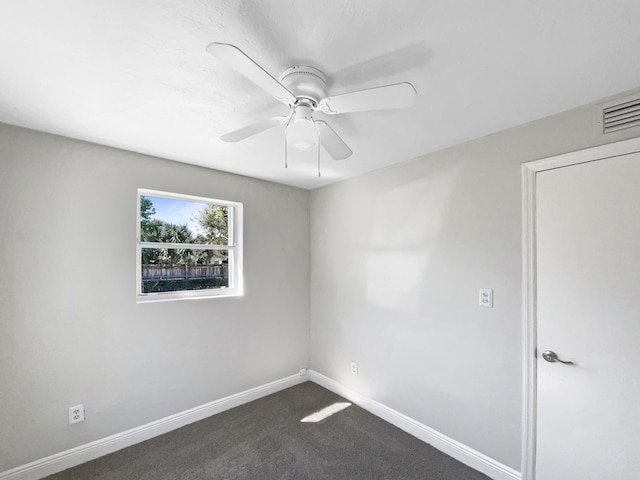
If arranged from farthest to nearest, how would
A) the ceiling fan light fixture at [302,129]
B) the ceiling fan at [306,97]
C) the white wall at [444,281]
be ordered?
the white wall at [444,281] < the ceiling fan light fixture at [302,129] < the ceiling fan at [306,97]

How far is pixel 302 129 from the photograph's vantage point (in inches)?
58.1

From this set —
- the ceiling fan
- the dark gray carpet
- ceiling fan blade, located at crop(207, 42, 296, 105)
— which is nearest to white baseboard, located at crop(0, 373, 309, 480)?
the dark gray carpet

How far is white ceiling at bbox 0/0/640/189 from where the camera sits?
1.04 m

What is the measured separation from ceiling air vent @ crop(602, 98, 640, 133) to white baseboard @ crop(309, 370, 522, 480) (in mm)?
2105

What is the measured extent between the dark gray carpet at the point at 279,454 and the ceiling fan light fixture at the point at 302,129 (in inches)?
85.3

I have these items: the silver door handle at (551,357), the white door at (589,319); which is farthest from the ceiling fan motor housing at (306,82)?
the silver door handle at (551,357)

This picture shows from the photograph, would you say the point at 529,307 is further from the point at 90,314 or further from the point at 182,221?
the point at 90,314

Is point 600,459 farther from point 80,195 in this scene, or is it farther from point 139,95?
point 80,195

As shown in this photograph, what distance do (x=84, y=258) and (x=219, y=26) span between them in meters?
1.94

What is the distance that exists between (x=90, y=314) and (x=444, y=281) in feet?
8.72

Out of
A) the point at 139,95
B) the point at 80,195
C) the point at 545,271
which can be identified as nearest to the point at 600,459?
the point at 545,271

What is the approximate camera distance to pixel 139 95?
1571mm

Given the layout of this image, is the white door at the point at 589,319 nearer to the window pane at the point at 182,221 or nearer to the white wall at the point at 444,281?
the white wall at the point at 444,281

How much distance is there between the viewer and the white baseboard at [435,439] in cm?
192
